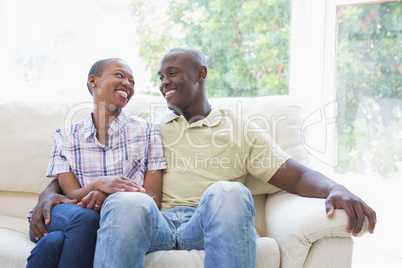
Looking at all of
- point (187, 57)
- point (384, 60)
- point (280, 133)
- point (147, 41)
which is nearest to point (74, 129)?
point (187, 57)

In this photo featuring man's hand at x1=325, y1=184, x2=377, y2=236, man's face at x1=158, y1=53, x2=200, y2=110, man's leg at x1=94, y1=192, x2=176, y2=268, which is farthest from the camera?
man's face at x1=158, y1=53, x2=200, y2=110

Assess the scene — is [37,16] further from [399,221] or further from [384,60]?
[399,221]

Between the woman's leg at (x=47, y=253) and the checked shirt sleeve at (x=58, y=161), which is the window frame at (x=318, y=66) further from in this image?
the woman's leg at (x=47, y=253)

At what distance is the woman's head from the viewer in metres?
1.81

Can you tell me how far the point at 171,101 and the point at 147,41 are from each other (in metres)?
1.04

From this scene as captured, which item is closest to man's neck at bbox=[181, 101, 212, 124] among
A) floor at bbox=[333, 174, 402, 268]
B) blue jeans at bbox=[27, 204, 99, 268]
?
blue jeans at bbox=[27, 204, 99, 268]

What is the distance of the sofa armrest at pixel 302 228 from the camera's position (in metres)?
1.41

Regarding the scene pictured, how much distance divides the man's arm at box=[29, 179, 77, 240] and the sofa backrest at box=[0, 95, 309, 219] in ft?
1.00

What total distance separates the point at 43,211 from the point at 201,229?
0.58 meters

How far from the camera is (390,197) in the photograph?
2.46 m

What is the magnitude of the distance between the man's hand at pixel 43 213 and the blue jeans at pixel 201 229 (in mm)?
317

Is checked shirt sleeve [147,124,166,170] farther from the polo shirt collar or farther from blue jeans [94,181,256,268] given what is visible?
blue jeans [94,181,256,268]

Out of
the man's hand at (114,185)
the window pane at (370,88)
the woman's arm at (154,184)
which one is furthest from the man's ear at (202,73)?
the window pane at (370,88)

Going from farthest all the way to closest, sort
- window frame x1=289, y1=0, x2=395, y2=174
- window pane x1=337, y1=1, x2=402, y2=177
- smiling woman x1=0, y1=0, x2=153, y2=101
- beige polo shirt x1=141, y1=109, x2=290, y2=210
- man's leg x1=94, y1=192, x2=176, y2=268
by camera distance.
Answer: smiling woman x1=0, y1=0, x2=153, y2=101 → window frame x1=289, y1=0, x2=395, y2=174 → window pane x1=337, y1=1, x2=402, y2=177 → beige polo shirt x1=141, y1=109, x2=290, y2=210 → man's leg x1=94, y1=192, x2=176, y2=268
